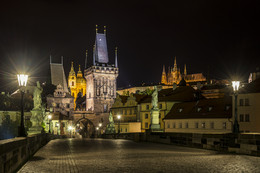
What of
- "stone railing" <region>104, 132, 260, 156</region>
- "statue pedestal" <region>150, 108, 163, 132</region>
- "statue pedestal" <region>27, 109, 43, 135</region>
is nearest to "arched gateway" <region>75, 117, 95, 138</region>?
"statue pedestal" <region>27, 109, 43, 135</region>

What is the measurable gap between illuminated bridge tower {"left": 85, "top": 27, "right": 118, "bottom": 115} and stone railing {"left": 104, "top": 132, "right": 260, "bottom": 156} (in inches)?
3677

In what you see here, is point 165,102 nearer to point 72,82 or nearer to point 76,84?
point 76,84

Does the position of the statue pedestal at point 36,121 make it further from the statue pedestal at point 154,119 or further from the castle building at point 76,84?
the castle building at point 76,84

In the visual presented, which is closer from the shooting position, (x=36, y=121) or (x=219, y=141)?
(x=219, y=141)

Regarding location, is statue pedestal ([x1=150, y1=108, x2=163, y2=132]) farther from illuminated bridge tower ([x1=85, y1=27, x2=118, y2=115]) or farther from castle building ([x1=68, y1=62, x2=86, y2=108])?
castle building ([x1=68, y1=62, x2=86, y2=108])

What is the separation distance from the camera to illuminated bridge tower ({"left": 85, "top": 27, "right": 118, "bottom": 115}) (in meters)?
122

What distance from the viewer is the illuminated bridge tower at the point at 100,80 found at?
400ft

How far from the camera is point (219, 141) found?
65.1 ft

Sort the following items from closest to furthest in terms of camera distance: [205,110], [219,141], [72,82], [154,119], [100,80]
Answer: [219,141], [154,119], [205,110], [100,80], [72,82]

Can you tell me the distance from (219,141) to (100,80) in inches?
4214

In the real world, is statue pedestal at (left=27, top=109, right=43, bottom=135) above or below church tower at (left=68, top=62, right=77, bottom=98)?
below

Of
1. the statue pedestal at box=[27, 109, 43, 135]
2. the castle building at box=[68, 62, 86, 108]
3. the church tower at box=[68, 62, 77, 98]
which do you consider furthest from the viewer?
the castle building at box=[68, 62, 86, 108]

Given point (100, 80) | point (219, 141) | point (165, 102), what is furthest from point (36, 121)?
point (100, 80)

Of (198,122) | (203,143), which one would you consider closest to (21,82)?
(203,143)
